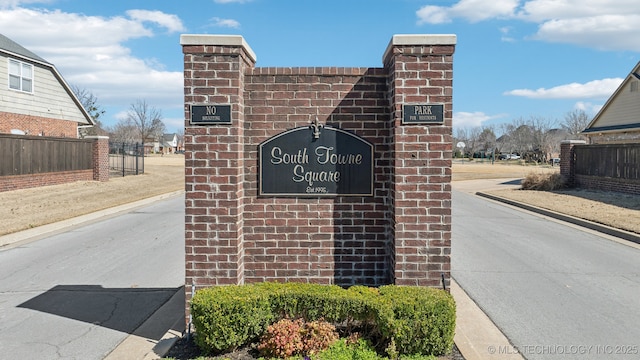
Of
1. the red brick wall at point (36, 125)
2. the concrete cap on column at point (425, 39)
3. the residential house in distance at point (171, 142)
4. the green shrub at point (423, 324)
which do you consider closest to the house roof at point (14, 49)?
the red brick wall at point (36, 125)

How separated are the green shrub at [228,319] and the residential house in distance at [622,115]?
84.2ft

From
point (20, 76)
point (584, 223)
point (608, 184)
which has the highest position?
point (20, 76)

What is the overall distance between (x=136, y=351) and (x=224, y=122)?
2.52 metres

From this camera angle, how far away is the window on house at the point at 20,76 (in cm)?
2316

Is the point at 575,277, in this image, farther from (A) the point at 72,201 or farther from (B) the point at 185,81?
(A) the point at 72,201

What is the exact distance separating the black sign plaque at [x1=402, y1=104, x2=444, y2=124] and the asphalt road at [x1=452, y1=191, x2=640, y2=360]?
246cm

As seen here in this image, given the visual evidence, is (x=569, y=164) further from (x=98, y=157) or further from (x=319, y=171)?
(x=98, y=157)

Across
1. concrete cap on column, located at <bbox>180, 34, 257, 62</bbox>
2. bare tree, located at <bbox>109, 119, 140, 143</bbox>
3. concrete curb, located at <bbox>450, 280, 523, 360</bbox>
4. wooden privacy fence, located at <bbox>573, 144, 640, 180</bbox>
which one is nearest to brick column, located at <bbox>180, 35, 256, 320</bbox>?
concrete cap on column, located at <bbox>180, 34, 257, 62</bbox>

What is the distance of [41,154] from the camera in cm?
2134

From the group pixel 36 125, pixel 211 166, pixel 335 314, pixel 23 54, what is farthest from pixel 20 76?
pixel 335 314

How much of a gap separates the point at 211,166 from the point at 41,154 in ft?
65.9

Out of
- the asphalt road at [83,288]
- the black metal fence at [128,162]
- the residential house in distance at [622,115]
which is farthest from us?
the black metal fence at [128,162]

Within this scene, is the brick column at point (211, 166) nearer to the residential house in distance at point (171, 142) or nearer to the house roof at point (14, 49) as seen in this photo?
the house roof at point (14, 49)

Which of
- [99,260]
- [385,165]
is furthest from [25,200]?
[385,165]
